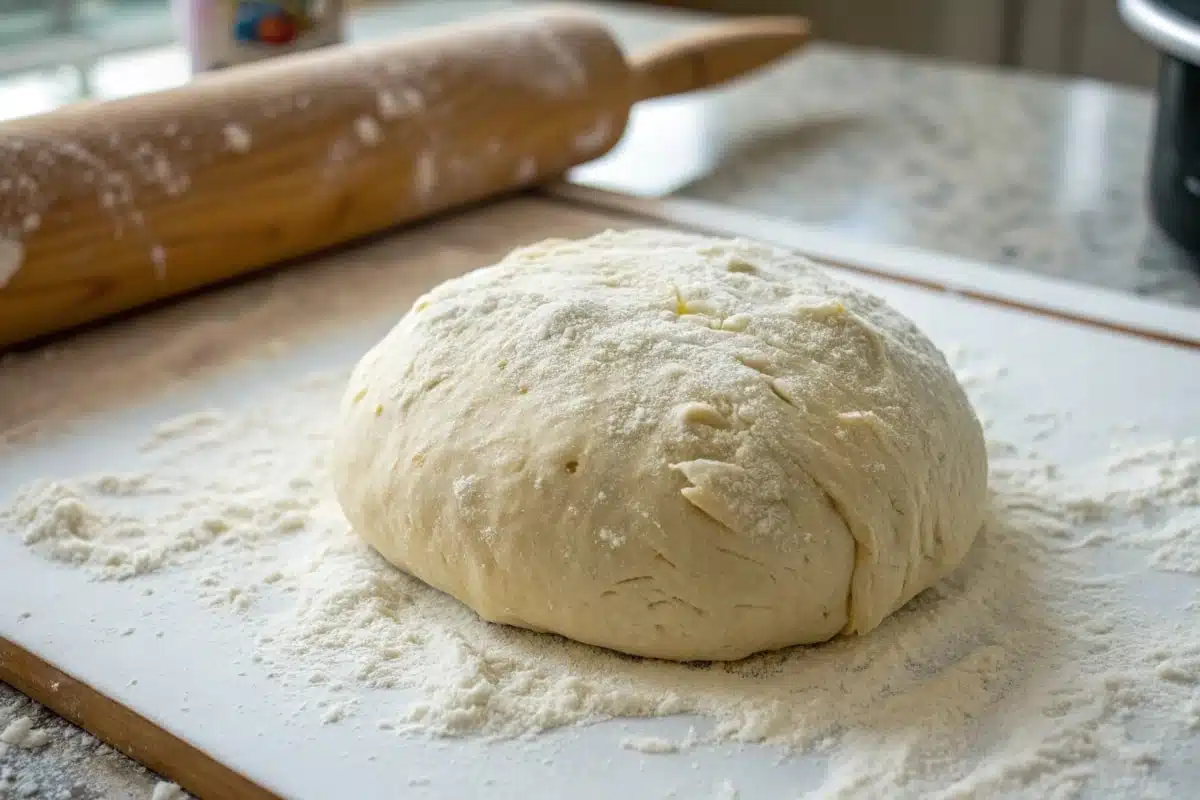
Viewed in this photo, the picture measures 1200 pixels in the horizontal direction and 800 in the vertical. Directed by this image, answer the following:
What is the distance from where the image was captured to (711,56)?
212cm

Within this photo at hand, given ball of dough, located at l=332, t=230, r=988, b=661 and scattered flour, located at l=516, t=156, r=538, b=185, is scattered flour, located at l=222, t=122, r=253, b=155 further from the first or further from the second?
ball of dough, located at l=332, t=230, r=988, b=661

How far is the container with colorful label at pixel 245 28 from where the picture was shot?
5.84ft

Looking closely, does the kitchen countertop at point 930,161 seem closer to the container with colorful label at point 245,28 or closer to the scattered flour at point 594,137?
the scattered flour at point 594,137

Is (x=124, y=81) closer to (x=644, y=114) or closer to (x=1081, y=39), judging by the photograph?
(x=644, y=114)

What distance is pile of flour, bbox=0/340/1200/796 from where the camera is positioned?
2.82ft

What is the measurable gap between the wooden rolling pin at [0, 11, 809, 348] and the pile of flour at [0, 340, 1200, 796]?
294 mm

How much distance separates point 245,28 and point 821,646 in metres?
1.29

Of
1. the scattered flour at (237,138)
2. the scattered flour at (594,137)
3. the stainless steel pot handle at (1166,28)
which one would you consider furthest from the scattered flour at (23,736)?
the stainless steel pot handle at (1166,28)

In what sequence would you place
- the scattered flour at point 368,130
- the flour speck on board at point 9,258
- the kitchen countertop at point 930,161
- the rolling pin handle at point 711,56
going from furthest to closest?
the rolling pin handle at point 711,56 < the kitchen countertop at point 930,161 < the scattered flour at point 368,130 < the flour speck on board at point 9,258

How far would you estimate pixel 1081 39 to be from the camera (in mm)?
3578

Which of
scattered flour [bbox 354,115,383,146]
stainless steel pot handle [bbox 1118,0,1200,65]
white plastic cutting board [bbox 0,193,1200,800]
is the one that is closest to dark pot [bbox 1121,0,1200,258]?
stainless steel pot handle [bbox 1118,0,1200,65]

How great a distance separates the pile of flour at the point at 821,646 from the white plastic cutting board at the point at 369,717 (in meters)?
0.02

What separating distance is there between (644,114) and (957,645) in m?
1.56

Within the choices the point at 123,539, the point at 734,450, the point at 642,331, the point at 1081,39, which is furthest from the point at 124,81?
the point at 1081,39
